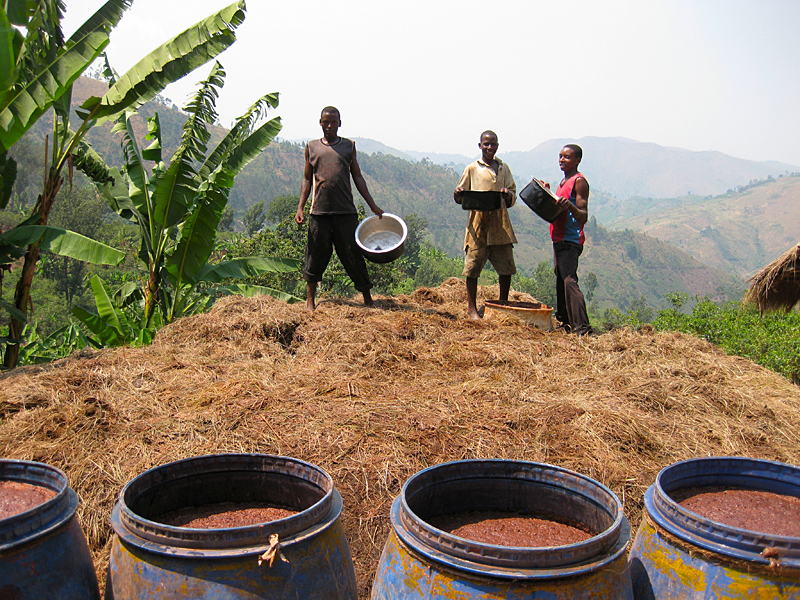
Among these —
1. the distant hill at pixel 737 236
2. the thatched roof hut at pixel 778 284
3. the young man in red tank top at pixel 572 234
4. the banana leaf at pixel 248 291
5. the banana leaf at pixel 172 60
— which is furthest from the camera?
the distant hill at pixel 737 236

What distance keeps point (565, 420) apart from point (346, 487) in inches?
56.5

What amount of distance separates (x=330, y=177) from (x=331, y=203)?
27 centimetres

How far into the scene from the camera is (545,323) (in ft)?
20.2

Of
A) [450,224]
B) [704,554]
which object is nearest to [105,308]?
[704,554]

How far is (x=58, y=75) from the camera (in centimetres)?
594

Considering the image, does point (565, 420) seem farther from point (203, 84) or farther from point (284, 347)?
point (203, 84)

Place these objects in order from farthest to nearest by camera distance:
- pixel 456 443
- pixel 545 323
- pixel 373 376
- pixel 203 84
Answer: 1. pixel 203 84
2. pixel 545 323
3. pixel 373 376
4. pixel 456 443

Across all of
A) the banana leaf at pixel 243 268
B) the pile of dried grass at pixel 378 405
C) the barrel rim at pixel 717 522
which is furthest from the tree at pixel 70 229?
the barrel rim at pixel 717 522

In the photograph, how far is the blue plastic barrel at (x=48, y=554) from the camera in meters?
1.62

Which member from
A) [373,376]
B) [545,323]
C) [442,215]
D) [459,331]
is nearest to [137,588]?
[373,376]

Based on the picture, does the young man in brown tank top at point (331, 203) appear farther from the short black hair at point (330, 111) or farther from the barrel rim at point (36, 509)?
the barrel rim at point (36, 509)

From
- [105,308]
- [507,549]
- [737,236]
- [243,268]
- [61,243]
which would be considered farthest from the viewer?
[737,236]

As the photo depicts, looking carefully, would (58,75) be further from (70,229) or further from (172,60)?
(70,229)

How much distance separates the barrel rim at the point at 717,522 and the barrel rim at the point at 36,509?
5.68ft
